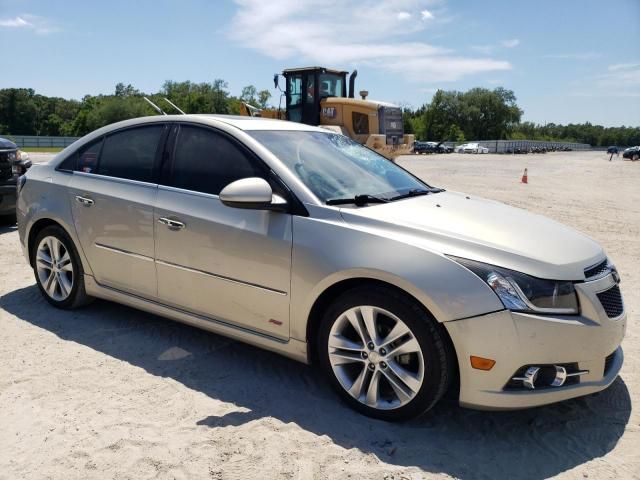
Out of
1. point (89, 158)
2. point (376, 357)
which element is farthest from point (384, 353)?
point (89, 158)

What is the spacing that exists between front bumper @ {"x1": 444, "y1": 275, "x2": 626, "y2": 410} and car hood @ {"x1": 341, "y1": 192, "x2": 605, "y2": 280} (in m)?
0.24

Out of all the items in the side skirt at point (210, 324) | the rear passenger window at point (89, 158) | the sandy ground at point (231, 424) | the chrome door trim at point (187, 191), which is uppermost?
the rear passenger window at point (89, 158)

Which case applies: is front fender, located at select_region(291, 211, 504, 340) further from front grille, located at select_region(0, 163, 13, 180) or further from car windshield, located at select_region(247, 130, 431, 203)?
front grille, located at select_region(0, 163, 13, 180)

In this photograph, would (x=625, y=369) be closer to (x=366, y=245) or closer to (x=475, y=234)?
(x=475, y=234)

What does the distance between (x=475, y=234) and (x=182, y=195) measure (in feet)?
6.50

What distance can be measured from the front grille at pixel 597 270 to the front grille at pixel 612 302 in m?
0.11

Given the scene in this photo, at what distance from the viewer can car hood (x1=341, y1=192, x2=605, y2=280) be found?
283cm

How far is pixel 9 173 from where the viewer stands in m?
8.30

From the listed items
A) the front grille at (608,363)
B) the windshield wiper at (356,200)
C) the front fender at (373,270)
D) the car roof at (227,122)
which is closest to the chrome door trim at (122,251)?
the car roof at (227,122)

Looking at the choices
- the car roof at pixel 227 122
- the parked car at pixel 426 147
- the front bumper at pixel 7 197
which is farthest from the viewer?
the parked car at pixel 426 147

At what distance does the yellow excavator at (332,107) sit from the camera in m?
18.3

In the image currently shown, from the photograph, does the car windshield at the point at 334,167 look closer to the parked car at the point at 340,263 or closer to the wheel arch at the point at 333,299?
the parked car at the point at 340,263

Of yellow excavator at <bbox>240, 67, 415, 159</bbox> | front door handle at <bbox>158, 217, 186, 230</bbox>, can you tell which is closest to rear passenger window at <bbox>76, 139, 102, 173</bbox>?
front door handle at <bbox>158, 217, 186, 230</bbox>

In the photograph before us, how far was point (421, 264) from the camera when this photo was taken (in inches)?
111
